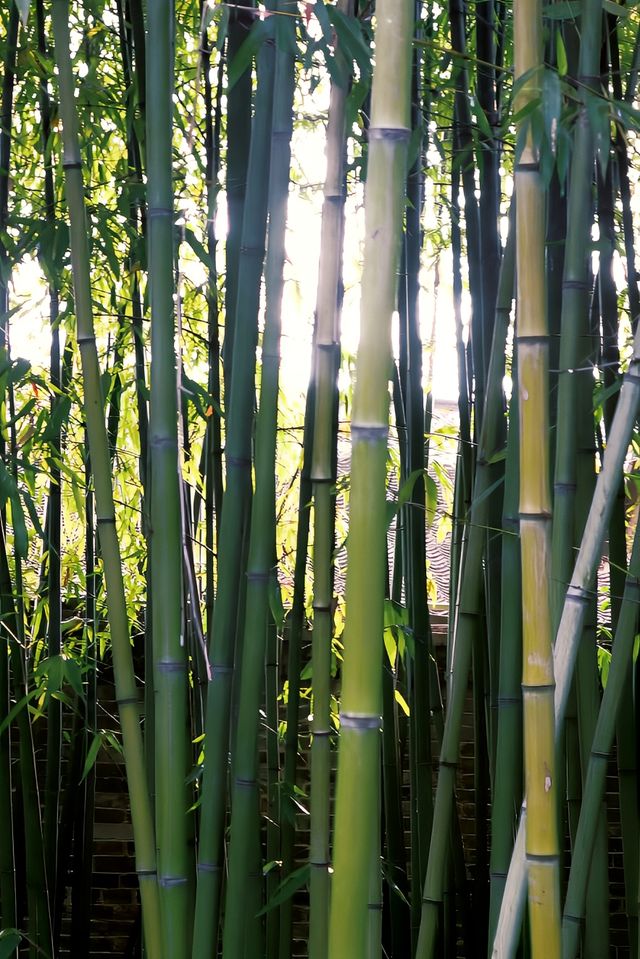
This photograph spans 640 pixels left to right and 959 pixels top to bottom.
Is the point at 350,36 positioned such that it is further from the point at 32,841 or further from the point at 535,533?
the point at 32,841

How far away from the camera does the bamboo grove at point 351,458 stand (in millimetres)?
863

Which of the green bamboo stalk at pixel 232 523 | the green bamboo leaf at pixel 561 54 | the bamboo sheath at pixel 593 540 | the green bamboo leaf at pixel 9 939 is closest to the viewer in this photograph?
the bamboo sheath at pixel 593 540

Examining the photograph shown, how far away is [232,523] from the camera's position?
1249 mm

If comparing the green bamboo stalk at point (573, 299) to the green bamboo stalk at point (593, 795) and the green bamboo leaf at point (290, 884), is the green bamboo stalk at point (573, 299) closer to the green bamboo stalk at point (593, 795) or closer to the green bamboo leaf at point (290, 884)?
the green bamboo stalk at point (593, 795)

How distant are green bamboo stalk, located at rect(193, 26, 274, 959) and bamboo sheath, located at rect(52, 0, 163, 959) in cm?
7

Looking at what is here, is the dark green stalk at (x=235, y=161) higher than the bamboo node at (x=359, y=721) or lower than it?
higher

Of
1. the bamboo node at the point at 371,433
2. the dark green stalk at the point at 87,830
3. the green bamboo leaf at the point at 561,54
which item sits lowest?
the dark green stalk at the point at 87,830

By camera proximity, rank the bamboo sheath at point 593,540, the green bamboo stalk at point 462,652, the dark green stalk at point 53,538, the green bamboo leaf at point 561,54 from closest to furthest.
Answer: the bamboo sheath at point 593,540, the green bamboo stalk at point 462,652, the green bamboo leaf at point 561,54, the dark green stalk at point 53,538

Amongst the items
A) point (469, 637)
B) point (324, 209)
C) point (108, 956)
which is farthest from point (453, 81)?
point (108, 956)

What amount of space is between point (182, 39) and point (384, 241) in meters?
1.68

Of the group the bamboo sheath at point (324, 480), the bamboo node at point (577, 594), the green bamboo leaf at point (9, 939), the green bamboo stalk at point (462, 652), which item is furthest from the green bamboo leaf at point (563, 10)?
the green bamboo leaf at point (9, 939)

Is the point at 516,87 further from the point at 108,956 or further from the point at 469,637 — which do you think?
the point at 108,956

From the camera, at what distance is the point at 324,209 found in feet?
3.61

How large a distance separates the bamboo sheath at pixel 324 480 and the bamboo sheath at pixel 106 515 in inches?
8.1
